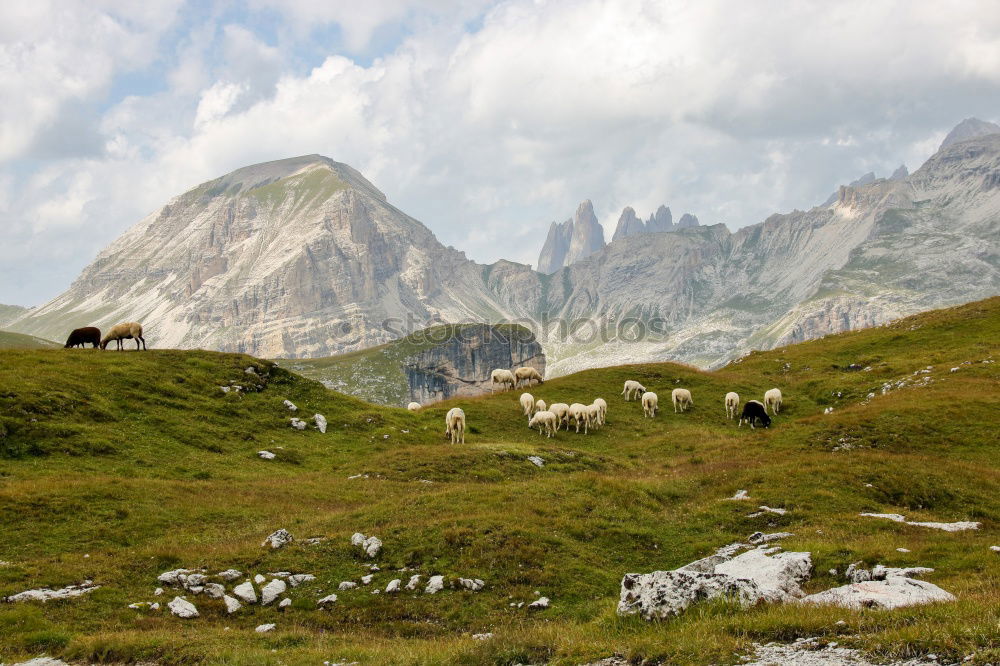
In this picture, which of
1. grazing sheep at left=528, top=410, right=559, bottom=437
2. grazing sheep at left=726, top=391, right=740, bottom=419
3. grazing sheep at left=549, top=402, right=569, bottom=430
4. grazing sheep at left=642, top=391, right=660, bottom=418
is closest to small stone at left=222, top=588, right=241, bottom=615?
grazing sheep at left=528, top=410, right=559, bottom=437

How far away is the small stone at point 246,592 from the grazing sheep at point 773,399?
4495 cm

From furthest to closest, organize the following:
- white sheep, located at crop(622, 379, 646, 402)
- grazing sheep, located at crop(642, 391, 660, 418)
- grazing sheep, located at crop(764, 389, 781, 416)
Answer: white sheep, located at crop(622, 379, 646, 402), grazing sheep, located at crop(642, 391, 660, 418), grazing sheep, located at crop(764, 389, 781, 416)

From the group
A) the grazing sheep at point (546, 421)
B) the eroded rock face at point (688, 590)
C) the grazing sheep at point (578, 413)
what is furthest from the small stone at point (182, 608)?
the grazing sheep at point (578, 413)

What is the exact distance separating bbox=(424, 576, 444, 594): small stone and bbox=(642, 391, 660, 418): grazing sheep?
37835 mm

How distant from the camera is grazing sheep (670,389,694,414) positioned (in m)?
55.3

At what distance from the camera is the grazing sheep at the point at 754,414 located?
49.9 metres

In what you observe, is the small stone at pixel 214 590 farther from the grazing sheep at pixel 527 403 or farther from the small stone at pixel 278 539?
the grazing sheep at pixel 527 403

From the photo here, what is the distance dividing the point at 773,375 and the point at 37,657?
209ft

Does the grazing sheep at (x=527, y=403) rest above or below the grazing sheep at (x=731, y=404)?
above

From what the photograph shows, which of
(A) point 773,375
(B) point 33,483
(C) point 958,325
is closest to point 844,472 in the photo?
(B) point 33,483

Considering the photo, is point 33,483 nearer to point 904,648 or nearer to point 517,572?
point 517,572

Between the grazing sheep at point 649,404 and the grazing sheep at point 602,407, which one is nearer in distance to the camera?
the grazing sheep at point 602,407

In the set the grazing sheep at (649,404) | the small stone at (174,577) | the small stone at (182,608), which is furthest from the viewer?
the grazing sheep at (649,404)

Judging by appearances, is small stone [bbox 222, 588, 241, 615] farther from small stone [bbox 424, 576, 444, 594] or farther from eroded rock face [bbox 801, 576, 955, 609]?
eroded rock face [bbox 801, 576, 955, 609]
